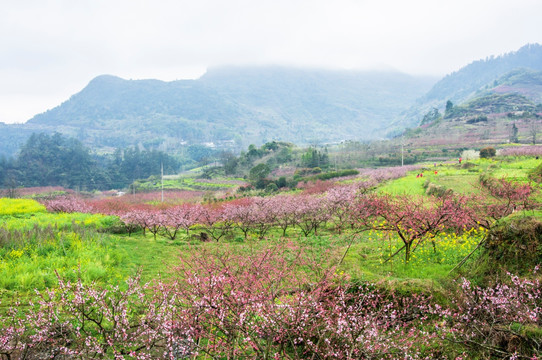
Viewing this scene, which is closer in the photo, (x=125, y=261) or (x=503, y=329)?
(x=503, y=329)

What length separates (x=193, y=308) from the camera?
179 inches

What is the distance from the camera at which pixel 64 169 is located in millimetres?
81375

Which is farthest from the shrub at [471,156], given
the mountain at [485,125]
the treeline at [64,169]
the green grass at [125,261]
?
the treeline at [64,169]

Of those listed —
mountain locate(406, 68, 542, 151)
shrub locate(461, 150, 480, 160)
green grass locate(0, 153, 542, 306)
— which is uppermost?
mountain locate(406, 68, 542, 151)

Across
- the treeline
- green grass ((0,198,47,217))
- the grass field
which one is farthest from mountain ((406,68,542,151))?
the treeline

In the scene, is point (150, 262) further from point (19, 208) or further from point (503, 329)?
point (19, 208)

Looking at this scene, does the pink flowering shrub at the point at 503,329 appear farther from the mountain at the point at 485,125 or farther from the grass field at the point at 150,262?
the mountain at the point at 485,125

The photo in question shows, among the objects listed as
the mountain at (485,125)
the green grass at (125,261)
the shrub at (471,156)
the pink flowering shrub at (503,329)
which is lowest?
the green grass at (125,261)

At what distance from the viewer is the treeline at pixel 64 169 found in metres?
75.8

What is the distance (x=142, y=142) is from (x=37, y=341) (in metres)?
182

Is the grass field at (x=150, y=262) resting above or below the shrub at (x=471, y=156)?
below

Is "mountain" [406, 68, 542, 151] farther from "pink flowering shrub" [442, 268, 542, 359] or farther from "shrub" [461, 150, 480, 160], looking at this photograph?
"pink flowering shrub" [442, 268, 542, 359]

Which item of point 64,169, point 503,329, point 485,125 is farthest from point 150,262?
point 485,125

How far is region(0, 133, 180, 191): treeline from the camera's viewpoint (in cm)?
7581
